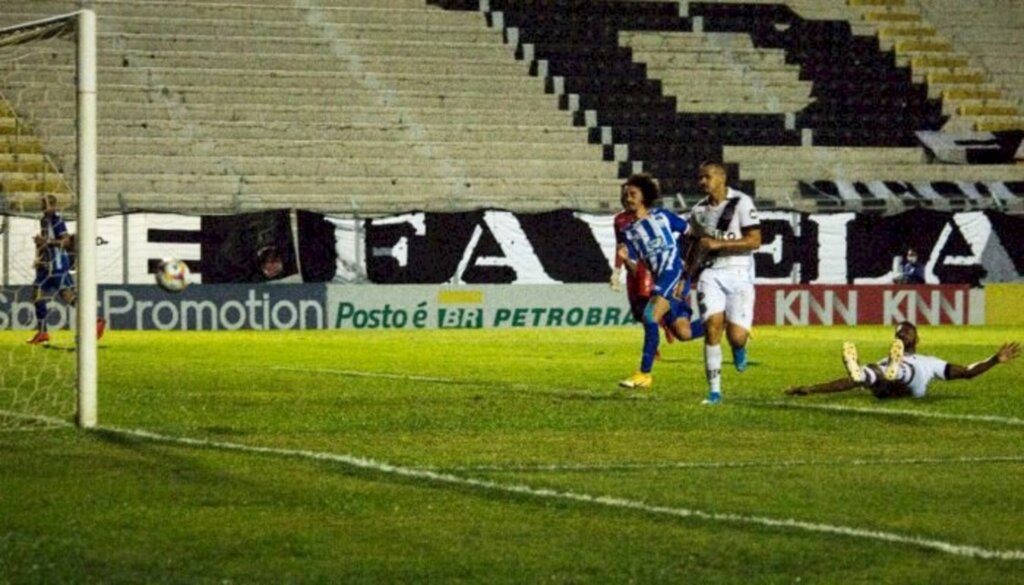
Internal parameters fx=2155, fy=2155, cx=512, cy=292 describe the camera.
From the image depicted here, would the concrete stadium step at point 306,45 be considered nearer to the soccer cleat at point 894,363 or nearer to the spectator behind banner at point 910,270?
the spectator behind banner at point 910,270

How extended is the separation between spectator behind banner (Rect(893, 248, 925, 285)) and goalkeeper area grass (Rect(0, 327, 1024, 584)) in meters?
19.9

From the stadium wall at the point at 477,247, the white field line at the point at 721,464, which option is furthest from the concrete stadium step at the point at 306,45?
the white field line at the point at 721,464

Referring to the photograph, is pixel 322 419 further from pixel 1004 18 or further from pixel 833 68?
pixel 1004 18

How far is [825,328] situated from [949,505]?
2679 centimetres

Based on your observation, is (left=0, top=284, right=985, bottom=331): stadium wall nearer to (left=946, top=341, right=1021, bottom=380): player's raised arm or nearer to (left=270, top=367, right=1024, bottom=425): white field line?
(left=270, top=367, right=1024, bottom=425): white field line

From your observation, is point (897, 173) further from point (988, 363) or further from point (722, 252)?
point (988, 363)

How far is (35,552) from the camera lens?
822 centimetres

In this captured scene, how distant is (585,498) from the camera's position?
10047mm

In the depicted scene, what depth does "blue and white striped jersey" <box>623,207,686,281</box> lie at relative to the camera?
62.4ft

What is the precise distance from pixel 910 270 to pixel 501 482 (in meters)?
29.9

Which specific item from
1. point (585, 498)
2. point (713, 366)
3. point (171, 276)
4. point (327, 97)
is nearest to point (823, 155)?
point (327, 97)

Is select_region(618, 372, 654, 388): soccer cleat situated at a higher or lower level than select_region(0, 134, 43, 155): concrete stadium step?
lower

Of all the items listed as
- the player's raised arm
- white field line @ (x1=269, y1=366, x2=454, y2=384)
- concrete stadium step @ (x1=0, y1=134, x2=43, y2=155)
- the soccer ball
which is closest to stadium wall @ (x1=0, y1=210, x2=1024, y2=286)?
concrete stadium step @ (x1=0, y1=134, x2=43, y2=155)

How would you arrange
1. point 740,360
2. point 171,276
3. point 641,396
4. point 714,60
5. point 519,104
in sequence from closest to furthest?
point 641,396 < point 740,360 < point 171,276 < point 519,104 < point 714,60
